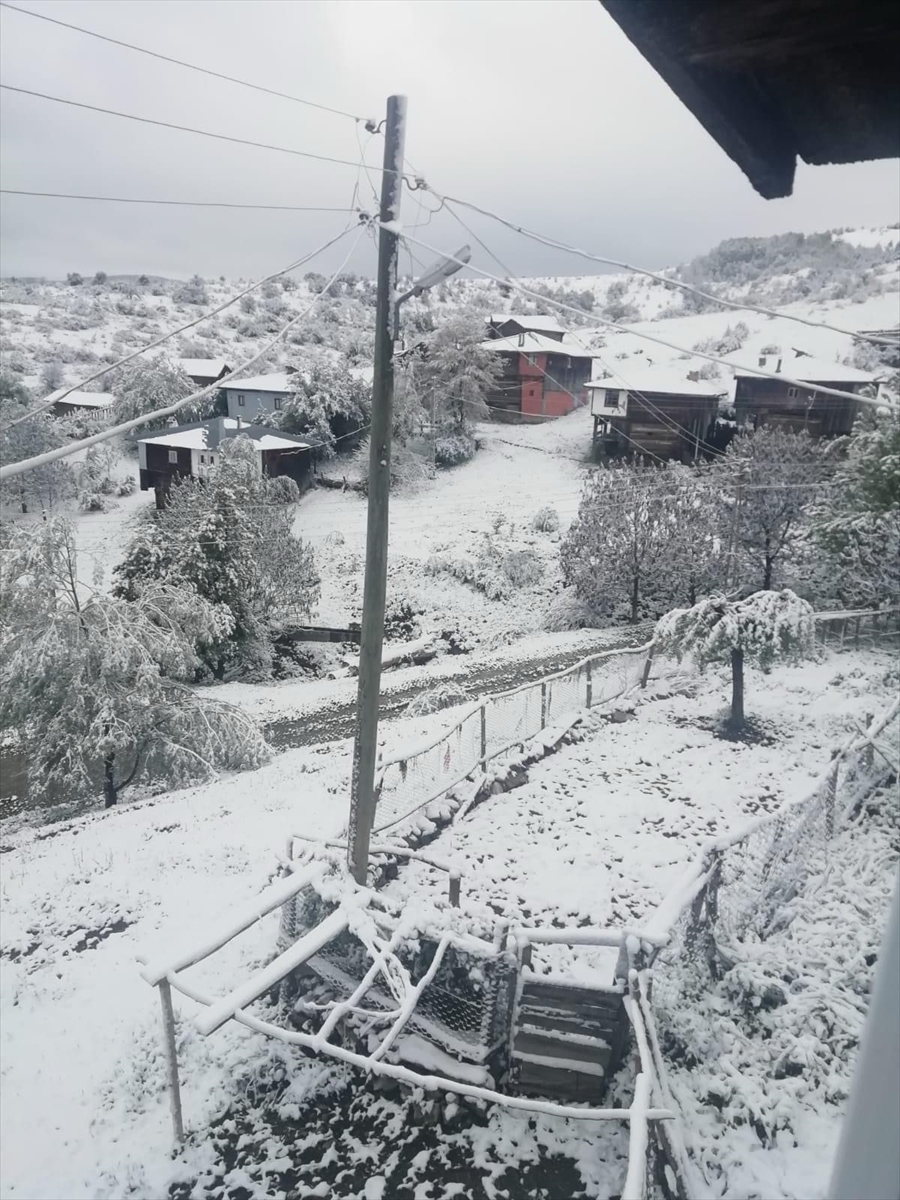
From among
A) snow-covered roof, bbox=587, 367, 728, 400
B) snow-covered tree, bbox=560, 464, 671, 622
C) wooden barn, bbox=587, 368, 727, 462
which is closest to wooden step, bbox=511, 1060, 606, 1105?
snow-covered tree, bbox=560, 464, 671, 622

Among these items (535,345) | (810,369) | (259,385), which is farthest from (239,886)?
(535,345)

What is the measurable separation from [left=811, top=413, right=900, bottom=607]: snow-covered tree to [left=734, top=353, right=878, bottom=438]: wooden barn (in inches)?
366

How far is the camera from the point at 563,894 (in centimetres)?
817

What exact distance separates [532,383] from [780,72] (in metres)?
45.5

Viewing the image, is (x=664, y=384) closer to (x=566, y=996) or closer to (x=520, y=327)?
(x=520, y=327)


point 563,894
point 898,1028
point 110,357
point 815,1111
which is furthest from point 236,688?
point 110,357

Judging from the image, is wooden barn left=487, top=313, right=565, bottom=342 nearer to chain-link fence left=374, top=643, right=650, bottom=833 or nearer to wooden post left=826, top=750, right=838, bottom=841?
chain-link fence left=374, top=643, right=650, bottom=833

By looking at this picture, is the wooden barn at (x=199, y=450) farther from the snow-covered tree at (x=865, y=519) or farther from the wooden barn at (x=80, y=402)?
the snow-covered tree at (x=865, y=519)

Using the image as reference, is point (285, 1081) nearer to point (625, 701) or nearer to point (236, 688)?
point (625, 701)

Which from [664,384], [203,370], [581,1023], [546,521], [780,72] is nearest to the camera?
Result: [780,72]

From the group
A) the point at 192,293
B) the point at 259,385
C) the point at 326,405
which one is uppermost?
the point at 192,293

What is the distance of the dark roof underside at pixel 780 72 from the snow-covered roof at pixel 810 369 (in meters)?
30.3

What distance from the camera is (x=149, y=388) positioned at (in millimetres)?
37156

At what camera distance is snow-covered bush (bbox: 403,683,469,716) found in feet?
56.9
